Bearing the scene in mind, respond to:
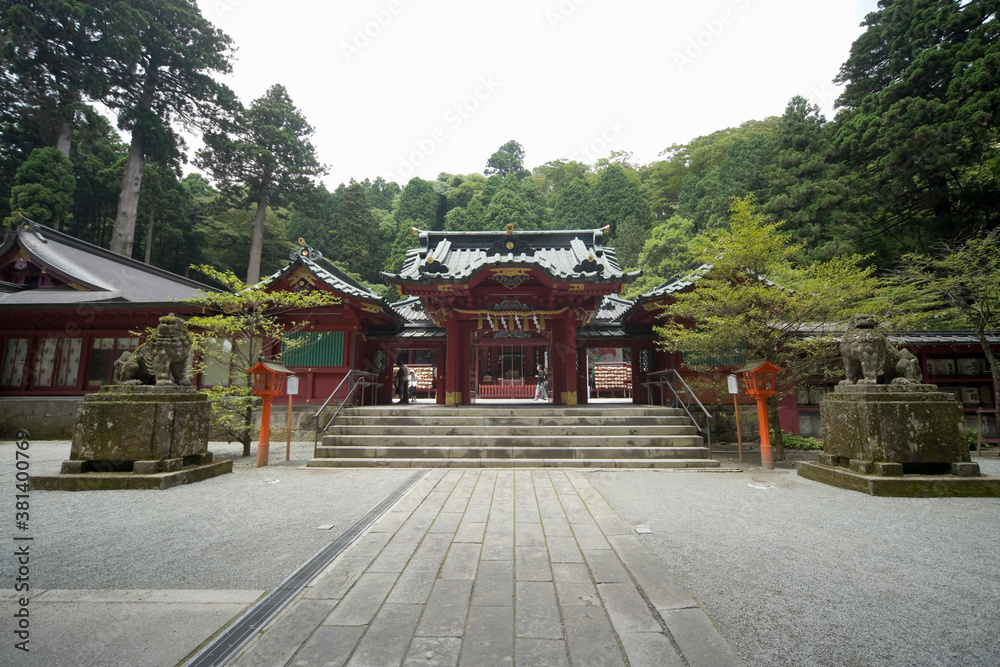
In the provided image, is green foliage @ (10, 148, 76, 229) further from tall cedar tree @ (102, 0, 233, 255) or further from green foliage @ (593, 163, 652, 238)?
green foliage @ (593, 163, 652, 238)

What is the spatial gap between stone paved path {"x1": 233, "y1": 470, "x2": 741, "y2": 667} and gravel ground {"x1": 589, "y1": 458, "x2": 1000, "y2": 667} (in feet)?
0.93

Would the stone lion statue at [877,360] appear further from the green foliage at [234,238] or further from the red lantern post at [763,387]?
the green foliage at [234,238]

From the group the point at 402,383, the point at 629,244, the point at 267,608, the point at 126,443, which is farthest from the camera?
the point at 629,244

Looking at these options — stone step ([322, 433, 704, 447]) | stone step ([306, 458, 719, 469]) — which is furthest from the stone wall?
stone step ([306, 458, 719, 469])

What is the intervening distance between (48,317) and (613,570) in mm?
17054

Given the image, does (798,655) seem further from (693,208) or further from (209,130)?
(209,130)

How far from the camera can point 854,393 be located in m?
5.86

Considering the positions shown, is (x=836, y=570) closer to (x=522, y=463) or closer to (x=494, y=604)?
(x=494, y=604)

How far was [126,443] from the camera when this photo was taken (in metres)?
5.81

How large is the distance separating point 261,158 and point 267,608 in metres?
32.3

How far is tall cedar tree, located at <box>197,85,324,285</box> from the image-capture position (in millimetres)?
27422

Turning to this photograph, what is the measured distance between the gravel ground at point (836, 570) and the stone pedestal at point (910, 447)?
209 millimetres


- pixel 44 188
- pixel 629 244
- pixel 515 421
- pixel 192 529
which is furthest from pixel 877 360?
pixel 44 188

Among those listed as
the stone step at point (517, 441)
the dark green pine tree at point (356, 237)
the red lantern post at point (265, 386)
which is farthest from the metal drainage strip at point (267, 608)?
the dark green pine tree at point (356, 237)
